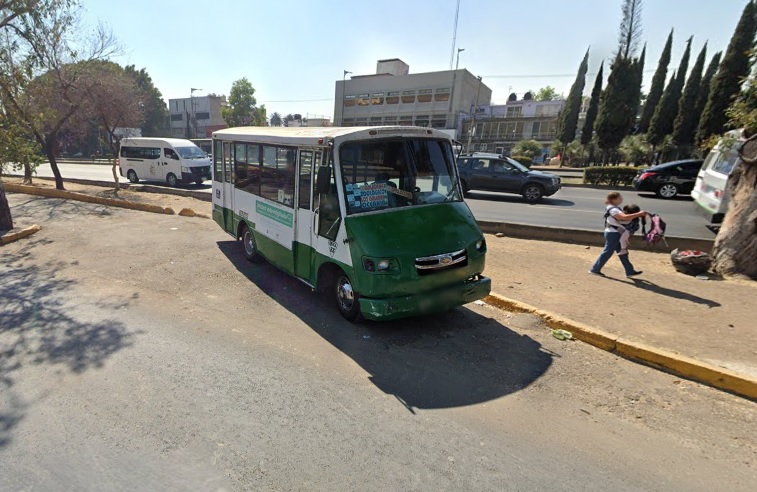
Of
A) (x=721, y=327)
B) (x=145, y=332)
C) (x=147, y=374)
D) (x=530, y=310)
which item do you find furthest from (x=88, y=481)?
(x=721, y=327)

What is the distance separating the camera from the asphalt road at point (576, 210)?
35.1 ft

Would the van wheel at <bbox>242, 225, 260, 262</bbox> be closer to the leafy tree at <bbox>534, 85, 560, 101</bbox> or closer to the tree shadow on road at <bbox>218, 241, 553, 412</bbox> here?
the tree shadow on road at <bbox>218, 241, 553, 412</bbox>

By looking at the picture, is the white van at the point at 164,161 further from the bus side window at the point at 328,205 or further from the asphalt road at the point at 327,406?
the bus side window at the point at 328,205

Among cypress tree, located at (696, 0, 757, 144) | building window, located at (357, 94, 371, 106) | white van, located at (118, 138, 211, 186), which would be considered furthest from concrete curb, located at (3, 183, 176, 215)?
building window, located at (357, 94, 371, 106)

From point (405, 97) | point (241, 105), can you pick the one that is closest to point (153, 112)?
point (241, 105)

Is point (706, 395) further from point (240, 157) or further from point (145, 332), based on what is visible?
point (240, 157)

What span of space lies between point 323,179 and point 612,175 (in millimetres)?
20585

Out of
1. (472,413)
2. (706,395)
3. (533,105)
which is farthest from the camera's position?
(533,105)

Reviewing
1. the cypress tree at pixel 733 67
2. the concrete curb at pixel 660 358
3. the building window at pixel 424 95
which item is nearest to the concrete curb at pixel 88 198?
the concrete curb at pixel 660 358

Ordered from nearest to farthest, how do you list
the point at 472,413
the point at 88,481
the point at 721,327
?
1. the point at 88,481
2. the point at 472,413
3. the point at 721,327

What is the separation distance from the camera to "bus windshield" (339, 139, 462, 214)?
4801 mm

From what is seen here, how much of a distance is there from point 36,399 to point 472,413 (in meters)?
3.75

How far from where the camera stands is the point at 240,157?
7.27 m

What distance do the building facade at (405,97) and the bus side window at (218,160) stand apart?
45.4 meters
